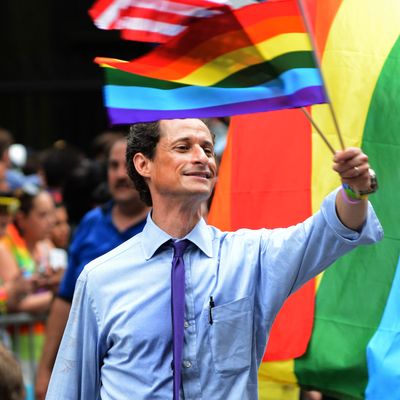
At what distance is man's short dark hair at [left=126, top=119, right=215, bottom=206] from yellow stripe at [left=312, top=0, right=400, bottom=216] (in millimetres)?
627

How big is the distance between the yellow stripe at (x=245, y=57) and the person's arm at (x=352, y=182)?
0.52 meters

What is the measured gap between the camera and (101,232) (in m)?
6.65

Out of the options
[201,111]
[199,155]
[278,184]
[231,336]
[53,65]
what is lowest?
[231,336]

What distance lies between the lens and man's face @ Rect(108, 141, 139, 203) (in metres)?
6.62

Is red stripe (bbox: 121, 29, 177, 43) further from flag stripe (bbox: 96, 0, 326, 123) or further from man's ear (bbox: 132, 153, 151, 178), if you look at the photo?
man's ear (bbox: 132, 153, 151, 178)

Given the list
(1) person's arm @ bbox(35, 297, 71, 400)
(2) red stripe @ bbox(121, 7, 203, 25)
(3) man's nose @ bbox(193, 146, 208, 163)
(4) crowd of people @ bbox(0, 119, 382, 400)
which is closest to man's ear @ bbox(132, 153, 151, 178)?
(4) crowd of people @ bbox(0, 119, 382, 400)

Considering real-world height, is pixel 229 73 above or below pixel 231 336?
above

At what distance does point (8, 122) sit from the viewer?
17.2m

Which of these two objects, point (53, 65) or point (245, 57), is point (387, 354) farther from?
point (53, 65)

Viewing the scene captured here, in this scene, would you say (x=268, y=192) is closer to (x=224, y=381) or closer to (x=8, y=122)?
(x=224, y=381)

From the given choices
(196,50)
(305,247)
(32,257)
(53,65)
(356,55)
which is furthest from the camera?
(53,65)

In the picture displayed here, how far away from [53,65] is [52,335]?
1029 centimetres

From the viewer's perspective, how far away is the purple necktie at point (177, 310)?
3.94 metres

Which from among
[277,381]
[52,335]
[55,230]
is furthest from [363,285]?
[55,230]
